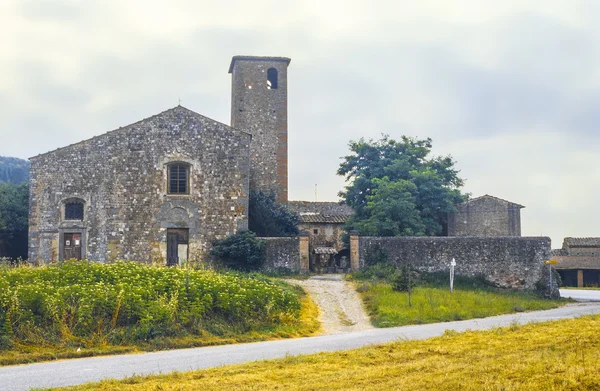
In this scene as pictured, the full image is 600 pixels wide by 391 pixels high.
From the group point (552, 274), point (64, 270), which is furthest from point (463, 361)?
point (552, 274)

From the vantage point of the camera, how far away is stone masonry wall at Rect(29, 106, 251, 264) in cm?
3167

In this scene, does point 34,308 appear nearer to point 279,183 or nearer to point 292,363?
point 292,363

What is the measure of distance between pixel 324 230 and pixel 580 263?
69.8 feet

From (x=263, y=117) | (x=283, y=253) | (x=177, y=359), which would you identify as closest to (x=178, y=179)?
(x=283, y=253)

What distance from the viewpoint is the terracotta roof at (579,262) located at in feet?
166

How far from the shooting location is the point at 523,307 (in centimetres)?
2588

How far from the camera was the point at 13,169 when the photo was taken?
85.1 meters

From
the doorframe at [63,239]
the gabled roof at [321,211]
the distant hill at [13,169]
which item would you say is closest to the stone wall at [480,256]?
the gabled roof at [321,211]

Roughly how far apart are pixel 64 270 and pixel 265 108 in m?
21.9

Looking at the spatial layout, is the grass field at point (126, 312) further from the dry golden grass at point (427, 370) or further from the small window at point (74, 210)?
the small window at point (74, 210)

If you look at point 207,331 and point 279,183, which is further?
point 279,183

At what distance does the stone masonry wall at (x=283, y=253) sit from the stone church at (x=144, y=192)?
208 cm

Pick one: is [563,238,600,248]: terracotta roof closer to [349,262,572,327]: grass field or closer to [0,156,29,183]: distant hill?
[349,262,572,327]: grass field

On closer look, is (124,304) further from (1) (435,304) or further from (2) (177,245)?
(2) (177,245)
